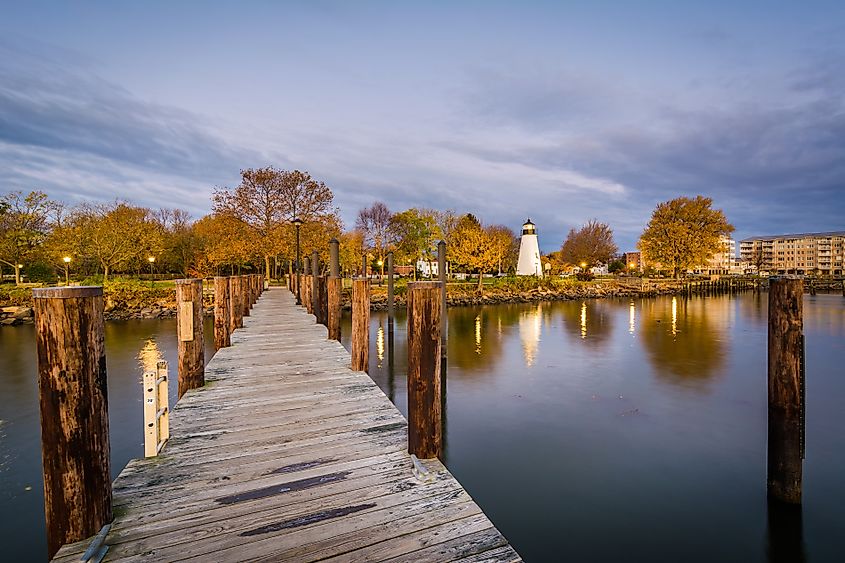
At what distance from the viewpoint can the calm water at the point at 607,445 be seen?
5.14m

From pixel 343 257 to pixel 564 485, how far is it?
131 feet

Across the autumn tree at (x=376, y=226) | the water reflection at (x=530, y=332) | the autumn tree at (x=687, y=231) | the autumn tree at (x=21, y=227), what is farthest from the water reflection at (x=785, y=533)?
the autumn tree at (x=687, y=231)

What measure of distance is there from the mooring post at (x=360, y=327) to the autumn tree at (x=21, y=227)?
34.2 meters

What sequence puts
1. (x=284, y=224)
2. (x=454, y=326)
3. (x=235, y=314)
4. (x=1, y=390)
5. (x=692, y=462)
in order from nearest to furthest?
1. (x=692, y=462)
2. (x=235, y=314)
3. (x=1, y=390)
4. (x=454, y=326)
5. (x=284, y=224)

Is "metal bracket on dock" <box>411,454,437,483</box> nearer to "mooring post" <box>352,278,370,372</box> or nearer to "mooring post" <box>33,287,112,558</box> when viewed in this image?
"mooring post" <box>33,287,112,558</box>

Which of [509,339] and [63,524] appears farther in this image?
[509,339]

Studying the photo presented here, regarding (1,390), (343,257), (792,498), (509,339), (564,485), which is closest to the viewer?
(792,498)

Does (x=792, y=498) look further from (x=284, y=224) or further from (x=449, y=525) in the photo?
(x=284, y=224)

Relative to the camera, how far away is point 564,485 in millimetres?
6426

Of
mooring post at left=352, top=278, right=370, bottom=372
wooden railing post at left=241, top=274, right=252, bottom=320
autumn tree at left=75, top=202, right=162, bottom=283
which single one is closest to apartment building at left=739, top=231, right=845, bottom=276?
autumn tree at left=75, top=202, right=162, bottom=283

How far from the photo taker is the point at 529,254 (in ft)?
201

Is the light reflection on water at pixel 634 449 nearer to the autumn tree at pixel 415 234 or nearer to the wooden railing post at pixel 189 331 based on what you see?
the wooden railing post at pixel 189 331

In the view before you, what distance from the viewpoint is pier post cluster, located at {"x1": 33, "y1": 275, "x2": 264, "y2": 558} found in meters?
2.38

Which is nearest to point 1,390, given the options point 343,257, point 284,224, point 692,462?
point 692,462
